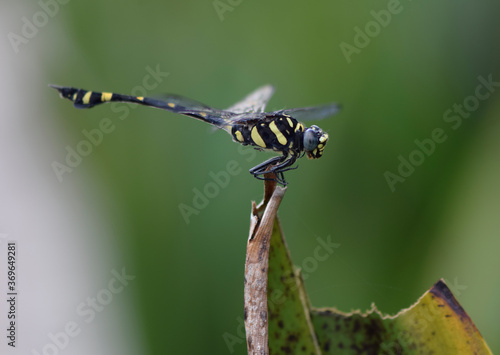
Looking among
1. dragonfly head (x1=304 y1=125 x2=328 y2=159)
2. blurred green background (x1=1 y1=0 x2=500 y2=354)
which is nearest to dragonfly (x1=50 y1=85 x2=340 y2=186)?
dragonfly head (x1=304 y1=125 x2=328 y2=159)

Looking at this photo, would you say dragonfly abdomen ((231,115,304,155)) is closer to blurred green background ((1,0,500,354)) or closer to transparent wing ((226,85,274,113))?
transparent wing ((226,85,274,113))

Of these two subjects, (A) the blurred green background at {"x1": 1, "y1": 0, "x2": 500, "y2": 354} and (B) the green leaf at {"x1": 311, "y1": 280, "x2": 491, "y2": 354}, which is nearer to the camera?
(B) the green leaf at {"x1": 311, "y1": 280, "x2": 491, "y2": 354}

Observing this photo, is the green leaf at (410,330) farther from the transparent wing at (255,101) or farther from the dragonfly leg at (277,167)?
the transparent wing at (255,101)

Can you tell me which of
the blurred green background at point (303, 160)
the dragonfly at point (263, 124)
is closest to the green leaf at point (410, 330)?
the dragonfly at point (263, 124)

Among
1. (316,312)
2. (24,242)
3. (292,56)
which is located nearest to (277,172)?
(316,312)

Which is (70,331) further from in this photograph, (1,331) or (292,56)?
(292,56)

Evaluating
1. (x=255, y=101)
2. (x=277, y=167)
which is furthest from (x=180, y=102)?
(x=277, y=167)

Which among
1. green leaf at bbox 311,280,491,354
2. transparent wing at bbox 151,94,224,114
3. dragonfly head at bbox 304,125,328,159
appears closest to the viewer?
green leaf at bbox 311,280,491,354

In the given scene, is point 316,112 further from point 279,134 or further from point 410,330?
point 410,330
